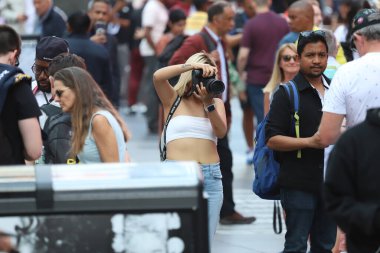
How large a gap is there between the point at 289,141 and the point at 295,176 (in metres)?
0.23

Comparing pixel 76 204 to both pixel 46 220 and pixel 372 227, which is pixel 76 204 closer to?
pixel 46 220

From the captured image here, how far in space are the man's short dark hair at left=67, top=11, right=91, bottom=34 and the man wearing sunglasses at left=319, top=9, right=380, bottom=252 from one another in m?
4.29

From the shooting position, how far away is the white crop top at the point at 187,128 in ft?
24.9

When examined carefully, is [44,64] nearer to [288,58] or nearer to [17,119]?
[17,119]

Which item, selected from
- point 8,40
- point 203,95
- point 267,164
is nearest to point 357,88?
point 267,164

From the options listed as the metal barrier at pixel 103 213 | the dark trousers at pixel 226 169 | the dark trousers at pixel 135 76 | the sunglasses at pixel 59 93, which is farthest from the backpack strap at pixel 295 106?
the dark trousers at pixel 135 76

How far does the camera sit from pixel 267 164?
24.7 feet

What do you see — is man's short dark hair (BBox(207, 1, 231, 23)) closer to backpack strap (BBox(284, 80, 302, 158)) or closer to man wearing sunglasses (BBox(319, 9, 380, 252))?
man wearing sunglasses (BBox(319, 9, 380, 252))

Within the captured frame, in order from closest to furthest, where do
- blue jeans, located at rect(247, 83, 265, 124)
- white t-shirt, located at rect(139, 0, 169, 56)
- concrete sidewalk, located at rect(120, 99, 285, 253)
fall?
concrete sidewalk, located at rect(120, 99, 285, 253) → blue jeans, located at rect(247, 83, 265, 124) → white t-shirt, located at rect(139, 0, 169, 56)

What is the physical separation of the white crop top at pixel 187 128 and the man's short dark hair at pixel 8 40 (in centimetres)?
120

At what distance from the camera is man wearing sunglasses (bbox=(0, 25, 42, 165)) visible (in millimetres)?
6422

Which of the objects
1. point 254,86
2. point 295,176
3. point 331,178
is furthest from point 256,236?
point 331,178

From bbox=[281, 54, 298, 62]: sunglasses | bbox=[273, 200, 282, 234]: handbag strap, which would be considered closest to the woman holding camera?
bbox=[273, 200, 282, 234]: handbag strap

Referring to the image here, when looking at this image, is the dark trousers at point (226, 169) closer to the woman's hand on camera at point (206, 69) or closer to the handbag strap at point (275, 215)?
the handbag strap at point (275, 215)
